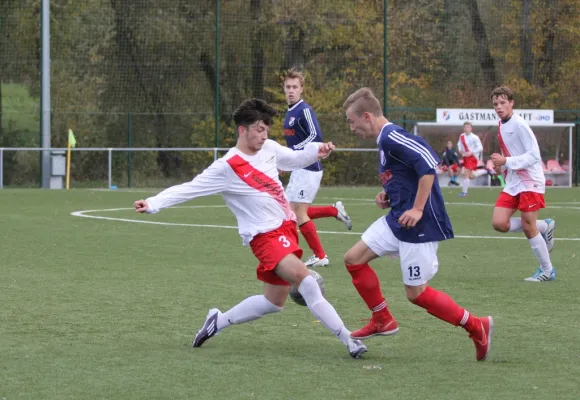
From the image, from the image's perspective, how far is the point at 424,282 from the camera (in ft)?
22.6

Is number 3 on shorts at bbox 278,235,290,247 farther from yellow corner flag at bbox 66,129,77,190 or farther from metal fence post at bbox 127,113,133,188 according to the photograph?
metal fence post at bbox 127,113,133,188

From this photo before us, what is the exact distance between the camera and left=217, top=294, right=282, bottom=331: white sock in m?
7.18

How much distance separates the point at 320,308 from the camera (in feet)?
22.5

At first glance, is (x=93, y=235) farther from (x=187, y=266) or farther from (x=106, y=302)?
(x=106, y=302)

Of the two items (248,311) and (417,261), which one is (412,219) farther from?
(248,311)

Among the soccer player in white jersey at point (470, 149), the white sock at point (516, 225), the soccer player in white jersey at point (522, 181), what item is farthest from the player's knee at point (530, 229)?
the soccer player in white jersey at point (470, 149)

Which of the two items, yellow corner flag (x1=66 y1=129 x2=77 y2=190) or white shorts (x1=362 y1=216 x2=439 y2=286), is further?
yellow corner flag (x1=66 y1=129 x2=77 y2=190)

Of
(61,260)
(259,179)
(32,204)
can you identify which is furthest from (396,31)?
(259,179)

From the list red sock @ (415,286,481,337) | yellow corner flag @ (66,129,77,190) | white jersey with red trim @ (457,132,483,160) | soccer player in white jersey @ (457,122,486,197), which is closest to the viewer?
red sock @ (415,286,481,337)

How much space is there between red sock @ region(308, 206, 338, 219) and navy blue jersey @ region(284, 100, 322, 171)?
0.92 m

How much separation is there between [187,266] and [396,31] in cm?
2505

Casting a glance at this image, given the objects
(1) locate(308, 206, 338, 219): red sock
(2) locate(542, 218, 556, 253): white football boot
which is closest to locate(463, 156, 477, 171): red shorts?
(1) locate(308, 206, 338, 219): red sock

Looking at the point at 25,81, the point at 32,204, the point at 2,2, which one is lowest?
the point at 32,204

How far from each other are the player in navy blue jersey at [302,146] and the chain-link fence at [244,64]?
20.0 meters
